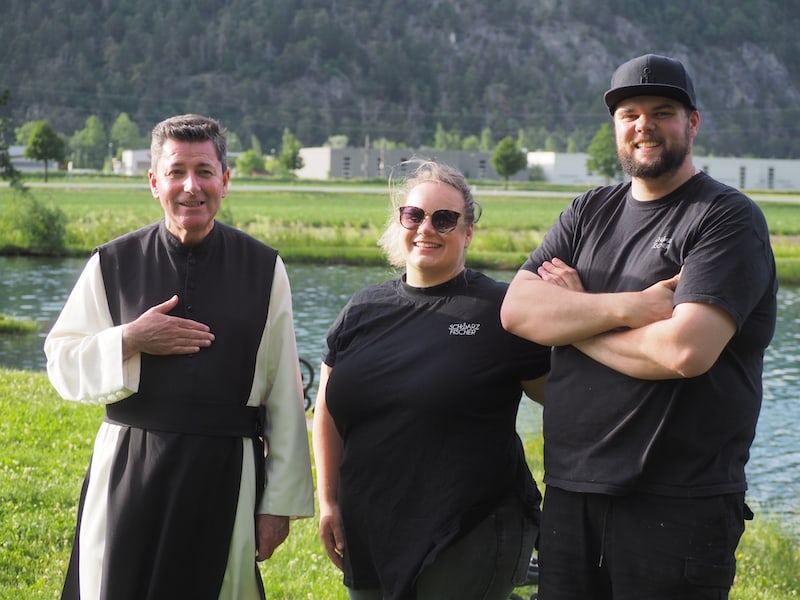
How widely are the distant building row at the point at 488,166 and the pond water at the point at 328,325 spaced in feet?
248

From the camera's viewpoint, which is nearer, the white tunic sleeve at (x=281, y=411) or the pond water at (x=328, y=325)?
the white tunic sleeve at (x=281, y=411)

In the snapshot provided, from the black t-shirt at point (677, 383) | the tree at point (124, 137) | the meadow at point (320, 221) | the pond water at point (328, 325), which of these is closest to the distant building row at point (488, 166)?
the tree at point (124, 137)

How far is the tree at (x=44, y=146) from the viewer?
7656 centimetres

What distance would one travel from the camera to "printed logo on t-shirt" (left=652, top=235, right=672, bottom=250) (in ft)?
9.76

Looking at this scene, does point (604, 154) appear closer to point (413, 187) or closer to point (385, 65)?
point (385, 65)

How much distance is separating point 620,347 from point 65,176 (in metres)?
88.1

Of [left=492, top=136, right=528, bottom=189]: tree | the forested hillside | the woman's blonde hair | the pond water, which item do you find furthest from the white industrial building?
the woman's blonde hair

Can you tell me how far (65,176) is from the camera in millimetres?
85688

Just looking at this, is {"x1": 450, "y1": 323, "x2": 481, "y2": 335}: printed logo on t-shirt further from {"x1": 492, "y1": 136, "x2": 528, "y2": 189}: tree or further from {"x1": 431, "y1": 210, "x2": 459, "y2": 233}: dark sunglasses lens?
{"x1": 492, "y1": 136, "x2": 528, "y2": 189}: tree

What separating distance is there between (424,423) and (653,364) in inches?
29.5

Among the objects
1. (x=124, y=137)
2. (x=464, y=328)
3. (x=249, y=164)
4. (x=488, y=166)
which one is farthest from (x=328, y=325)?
(x=124, y=137)

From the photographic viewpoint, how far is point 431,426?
126 inches

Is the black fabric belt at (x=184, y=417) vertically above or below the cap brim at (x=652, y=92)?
below

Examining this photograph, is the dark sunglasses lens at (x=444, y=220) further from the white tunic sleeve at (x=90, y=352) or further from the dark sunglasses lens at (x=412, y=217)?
the white tunic sleeve at (x=90, y=352)
